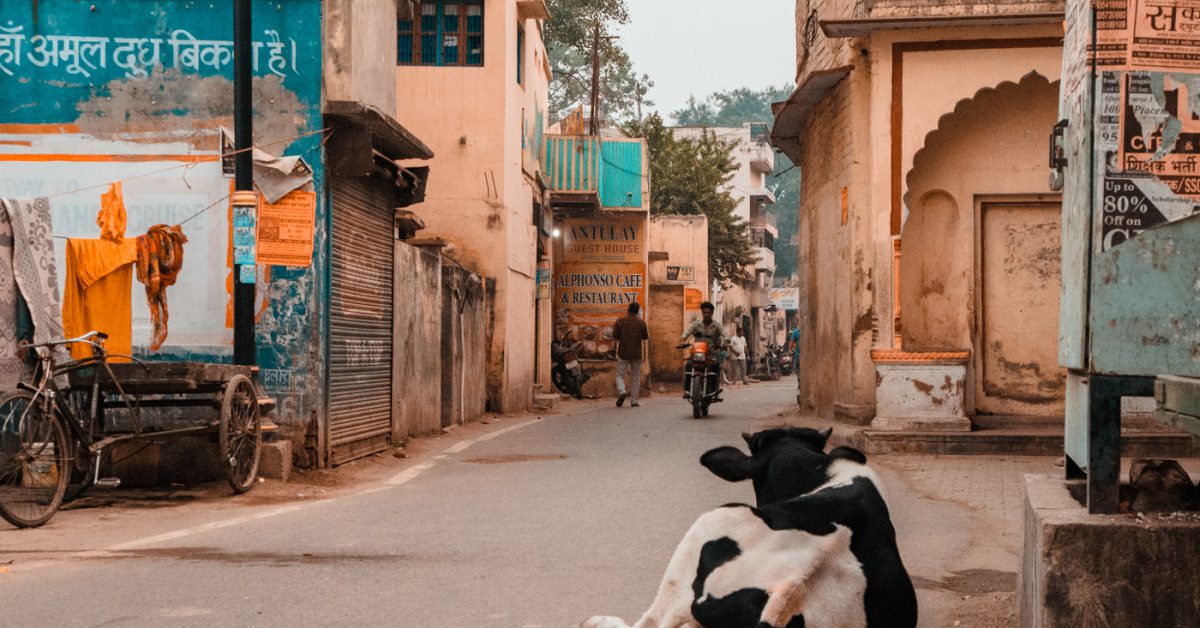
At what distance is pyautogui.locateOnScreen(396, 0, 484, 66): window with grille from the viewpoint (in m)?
22.0

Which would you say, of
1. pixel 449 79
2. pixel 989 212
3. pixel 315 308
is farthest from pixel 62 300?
pixel 449 79

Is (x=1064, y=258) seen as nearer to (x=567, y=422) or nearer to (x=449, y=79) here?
(x=567, y=422)

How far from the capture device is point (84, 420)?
906cm

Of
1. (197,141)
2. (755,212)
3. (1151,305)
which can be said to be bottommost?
(1151,305)

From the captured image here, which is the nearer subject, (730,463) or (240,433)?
(730,463)

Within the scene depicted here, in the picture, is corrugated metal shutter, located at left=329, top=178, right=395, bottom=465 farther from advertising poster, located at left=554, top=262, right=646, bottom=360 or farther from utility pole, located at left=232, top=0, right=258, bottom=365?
advertising poster, located at left=554, top=262, right=646, bottom=360

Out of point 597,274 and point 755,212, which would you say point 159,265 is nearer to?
point 597,274

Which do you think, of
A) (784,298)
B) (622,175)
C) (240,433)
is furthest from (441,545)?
(784,298)

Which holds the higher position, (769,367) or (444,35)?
(444,35)

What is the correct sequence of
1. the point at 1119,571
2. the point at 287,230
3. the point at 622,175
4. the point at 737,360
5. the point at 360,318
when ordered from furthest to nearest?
the point at 737,360
the point at 622,175
the point at 360,318
the point at 287,230
the point at 1119,571

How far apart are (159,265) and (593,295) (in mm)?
21570

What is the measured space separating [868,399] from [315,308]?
6.89m

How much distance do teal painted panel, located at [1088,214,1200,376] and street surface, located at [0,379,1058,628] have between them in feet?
6.28

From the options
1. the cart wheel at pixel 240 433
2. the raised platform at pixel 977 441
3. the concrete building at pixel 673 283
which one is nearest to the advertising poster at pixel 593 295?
the concrete building at pixel 673 283
